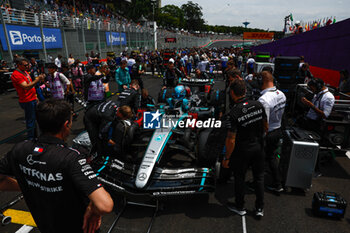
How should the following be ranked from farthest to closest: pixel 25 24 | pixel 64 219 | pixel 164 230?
pixel 25 24 < pixel 164 230 < pixel 64 219

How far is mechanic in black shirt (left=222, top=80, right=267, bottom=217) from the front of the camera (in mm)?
3148

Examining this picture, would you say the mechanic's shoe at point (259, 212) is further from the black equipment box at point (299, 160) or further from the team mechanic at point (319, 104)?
the team mechanic at point (319, 104)

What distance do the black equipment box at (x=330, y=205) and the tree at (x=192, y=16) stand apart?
134 meters

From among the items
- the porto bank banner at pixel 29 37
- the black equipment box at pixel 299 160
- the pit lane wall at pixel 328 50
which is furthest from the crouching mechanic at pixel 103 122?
the porto bank banner at pixel 29 37

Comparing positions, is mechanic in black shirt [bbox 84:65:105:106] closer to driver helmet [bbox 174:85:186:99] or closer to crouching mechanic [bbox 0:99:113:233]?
driver helmet [bbox 174:85:186:99]

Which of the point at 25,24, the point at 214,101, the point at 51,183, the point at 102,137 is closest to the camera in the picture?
the point at 51,183

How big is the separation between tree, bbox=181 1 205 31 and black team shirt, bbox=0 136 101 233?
135 m

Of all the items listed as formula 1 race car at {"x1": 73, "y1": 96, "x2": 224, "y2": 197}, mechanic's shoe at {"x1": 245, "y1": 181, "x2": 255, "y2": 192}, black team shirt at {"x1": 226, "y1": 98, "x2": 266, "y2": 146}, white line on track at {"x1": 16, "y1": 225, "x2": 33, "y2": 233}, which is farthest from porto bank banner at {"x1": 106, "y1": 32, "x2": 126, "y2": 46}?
black team shirt at {"x1": 226, "y1": 98, "x2": 266, "y2": 146}

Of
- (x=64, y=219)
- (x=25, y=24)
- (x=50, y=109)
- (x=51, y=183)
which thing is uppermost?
(x=25, y=24)

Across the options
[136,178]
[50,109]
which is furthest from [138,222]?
[50,109]

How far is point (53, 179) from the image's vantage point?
153cm

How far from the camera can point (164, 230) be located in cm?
326

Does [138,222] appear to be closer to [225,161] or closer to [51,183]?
[225,161]

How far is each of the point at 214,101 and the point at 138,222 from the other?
4.67m
